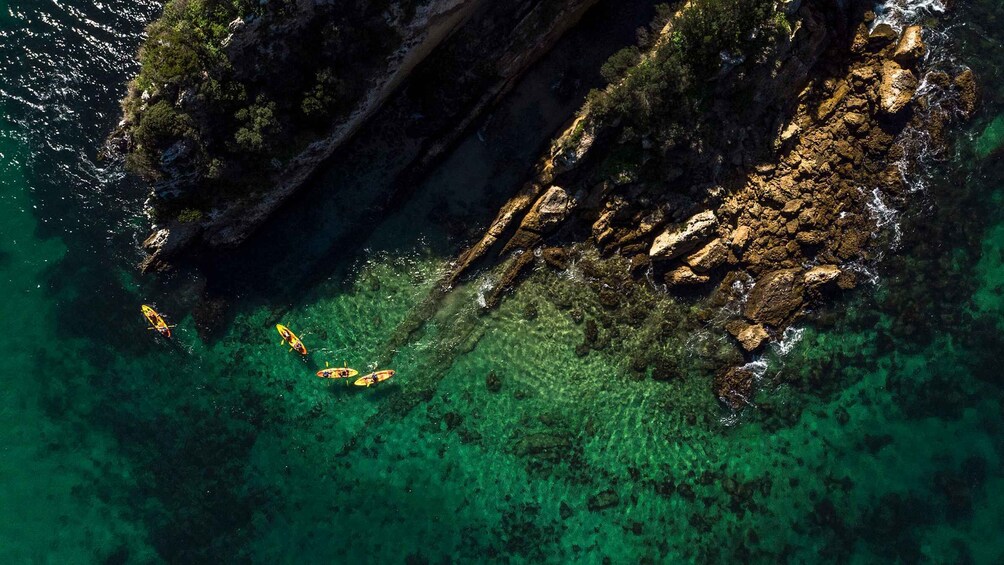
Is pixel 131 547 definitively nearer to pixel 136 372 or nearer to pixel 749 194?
pixel 136 372

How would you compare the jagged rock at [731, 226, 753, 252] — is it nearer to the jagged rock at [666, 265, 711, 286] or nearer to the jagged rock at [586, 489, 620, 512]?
the jagged rock at [666, 265, 711, 286]

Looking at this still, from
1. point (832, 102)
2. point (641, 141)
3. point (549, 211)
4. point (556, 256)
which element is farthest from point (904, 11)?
point (556, 256)

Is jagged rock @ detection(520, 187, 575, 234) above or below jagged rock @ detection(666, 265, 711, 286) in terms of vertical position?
above

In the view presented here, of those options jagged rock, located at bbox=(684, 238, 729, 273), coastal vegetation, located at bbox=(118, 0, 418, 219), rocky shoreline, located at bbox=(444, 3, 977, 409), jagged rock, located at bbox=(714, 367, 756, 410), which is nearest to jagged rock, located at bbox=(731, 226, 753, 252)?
rocky shoreline, located at bbox=(444, 3, 977, 409)

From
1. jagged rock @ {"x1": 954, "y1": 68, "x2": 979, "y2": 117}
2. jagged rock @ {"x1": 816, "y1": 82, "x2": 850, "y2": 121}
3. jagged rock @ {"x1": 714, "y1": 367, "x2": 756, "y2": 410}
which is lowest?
jagged rock @ {"x1": 714, "y1": 367, "x2": 756, "y2": 410}

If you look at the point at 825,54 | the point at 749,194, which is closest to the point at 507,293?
the point at 749,194
